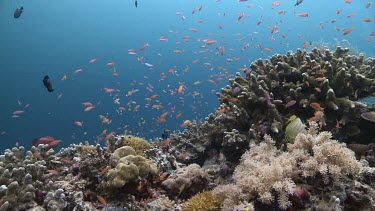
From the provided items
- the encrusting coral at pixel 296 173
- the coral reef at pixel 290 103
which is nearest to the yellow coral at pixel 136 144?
the coral reef at pixel 290 103

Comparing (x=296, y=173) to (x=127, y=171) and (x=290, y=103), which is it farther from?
(x=127, y=171)

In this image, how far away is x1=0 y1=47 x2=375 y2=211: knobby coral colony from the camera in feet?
11.5

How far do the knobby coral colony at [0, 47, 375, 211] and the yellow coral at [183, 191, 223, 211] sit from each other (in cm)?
2

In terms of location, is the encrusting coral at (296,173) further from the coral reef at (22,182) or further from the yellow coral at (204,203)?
the coral reef at (22,182)

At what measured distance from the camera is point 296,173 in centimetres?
366

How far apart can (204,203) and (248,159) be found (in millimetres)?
895

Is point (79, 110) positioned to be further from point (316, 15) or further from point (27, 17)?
point (316, 15)

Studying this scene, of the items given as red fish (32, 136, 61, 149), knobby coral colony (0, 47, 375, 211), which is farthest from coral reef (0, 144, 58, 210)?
red fish (32, 136, 61, 149)

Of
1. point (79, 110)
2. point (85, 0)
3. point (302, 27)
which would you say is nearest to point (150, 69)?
point (79, 110)

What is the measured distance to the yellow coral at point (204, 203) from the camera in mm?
3973

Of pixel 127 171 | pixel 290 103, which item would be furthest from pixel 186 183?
pixel 290 103

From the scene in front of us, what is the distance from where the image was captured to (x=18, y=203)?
397 cm

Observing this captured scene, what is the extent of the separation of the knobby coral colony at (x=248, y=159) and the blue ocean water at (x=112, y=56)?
114ft

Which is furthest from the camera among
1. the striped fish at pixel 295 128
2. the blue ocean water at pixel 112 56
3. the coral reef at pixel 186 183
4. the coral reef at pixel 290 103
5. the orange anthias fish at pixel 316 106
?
the blue ocean water at pixel 112 56
